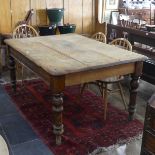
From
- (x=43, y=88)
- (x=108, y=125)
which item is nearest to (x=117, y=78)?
(x=108, y=125)

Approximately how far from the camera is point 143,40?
3.84m

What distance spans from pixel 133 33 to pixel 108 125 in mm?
1722

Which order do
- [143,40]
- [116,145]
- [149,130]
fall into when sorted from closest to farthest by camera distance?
[149,130] → [116,145] → [143,40]

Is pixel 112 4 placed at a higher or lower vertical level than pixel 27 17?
higher

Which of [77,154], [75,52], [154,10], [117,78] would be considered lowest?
[77,154]

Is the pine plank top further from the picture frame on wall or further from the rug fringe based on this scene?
the picture frame on wall

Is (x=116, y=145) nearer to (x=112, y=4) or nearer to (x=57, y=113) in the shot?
(x=57, y=113)

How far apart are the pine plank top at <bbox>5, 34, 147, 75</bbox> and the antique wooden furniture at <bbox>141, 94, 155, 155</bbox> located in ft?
3.01

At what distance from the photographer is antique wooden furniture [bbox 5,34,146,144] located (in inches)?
86.4

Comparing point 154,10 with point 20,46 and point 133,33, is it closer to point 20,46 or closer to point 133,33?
point 133,33

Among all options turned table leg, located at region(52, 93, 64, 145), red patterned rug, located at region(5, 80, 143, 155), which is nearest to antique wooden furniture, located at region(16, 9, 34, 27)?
red patterned rug, located at region(5, 80, 143, 155)

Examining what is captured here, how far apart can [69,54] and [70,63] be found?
1.06 ft

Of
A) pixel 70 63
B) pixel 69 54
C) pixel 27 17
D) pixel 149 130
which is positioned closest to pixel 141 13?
pixel 27 17

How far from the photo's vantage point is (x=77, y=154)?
7.54ft
